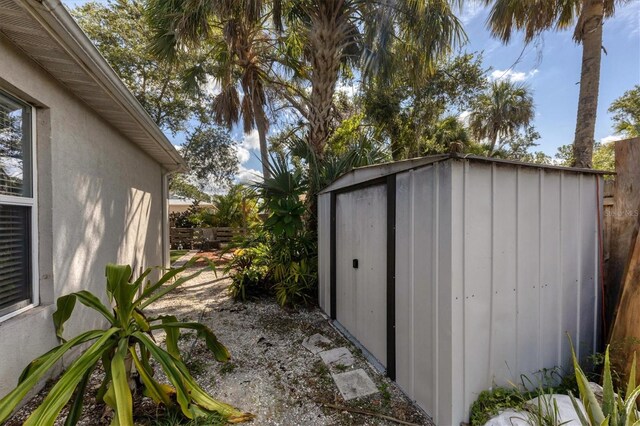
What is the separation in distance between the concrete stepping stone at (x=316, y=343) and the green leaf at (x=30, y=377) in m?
2.14

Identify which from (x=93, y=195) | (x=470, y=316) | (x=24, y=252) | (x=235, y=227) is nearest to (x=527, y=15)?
(x=470, y=316)

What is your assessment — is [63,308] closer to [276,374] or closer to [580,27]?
[276,374]

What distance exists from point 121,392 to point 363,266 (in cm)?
237

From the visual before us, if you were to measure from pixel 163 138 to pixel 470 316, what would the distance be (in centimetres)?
515

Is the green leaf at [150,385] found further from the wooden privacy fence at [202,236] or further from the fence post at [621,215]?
the wooden privacy fence at [202,236]

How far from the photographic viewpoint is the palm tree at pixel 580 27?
4.35 meters

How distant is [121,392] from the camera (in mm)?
1658


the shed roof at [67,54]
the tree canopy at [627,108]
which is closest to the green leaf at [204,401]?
the shed roof at [67,54]

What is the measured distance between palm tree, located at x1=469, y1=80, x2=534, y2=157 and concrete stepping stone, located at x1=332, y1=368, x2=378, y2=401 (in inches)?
574

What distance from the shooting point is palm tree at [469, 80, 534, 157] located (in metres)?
14.2

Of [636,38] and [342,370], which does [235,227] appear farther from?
[636,38]

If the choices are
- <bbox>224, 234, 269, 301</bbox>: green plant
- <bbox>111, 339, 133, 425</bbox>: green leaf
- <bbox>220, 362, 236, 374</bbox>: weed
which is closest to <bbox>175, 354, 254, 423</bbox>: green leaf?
<bbox>111, 339, 133, 425</bbox>: green leaf

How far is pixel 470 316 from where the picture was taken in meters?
1.95

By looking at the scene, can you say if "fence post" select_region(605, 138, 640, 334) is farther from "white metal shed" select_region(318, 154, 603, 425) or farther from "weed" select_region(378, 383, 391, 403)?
"weed" select_region(378, 383, 391, 403)
